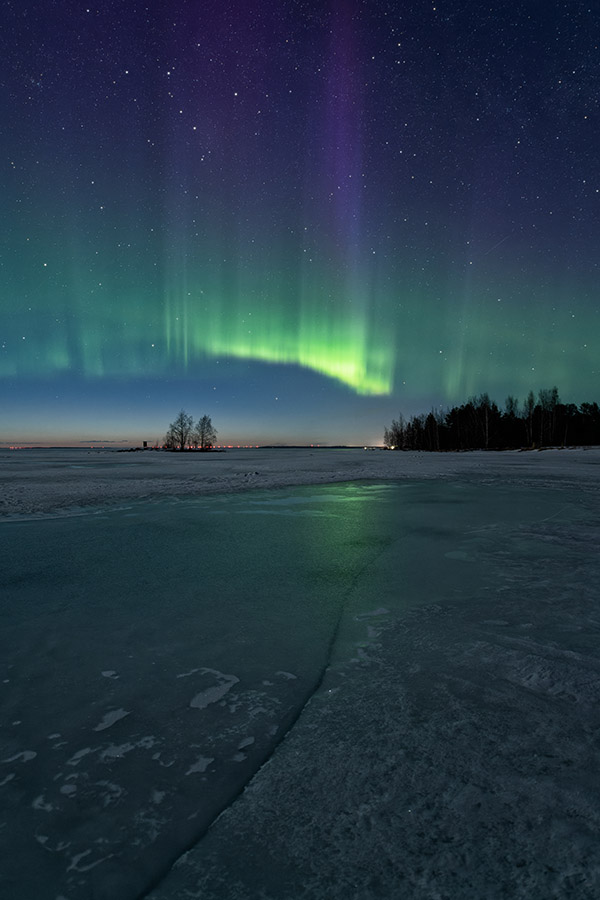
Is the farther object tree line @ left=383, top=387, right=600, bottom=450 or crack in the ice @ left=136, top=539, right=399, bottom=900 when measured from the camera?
tree line @ left=383, top=387, right=600, bottom=450

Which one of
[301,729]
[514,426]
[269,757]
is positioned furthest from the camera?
[514,426]

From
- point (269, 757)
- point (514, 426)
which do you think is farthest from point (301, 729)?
point (514, 426)

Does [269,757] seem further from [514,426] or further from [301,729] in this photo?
[514,426]

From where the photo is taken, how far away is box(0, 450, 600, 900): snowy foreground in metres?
1.29

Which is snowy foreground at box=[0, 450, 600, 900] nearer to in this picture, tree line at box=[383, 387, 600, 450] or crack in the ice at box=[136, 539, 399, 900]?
crack in the ice at box=[136, 539, 399, 900]

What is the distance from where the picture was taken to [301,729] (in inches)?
76.9

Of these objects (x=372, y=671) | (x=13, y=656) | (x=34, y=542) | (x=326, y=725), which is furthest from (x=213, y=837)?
(x=34, y=542)

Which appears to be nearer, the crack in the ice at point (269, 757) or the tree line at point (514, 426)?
the crack in the ice at point (269, 757)

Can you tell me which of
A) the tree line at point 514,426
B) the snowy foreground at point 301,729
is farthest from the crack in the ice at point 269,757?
the tree line at point 514,426

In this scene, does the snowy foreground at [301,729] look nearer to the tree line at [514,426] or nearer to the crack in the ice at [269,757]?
the crack in the ice at [269,757]

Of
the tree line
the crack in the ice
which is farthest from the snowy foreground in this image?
the tree line

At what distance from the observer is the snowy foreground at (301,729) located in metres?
1.29

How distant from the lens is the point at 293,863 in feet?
4.21

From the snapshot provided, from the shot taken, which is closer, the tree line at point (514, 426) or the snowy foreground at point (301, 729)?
the snowy foreground at point (301, 729)
